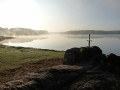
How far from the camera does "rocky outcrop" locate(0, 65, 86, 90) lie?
28.7 ft

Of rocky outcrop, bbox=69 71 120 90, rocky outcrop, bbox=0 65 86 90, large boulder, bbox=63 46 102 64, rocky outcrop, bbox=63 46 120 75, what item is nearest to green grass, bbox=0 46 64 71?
large boulder, bbox=63 46 102 64

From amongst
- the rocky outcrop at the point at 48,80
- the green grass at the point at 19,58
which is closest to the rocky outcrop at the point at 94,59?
the rocky outcrop at the point at 48,80

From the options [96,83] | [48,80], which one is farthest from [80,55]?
[48,80]

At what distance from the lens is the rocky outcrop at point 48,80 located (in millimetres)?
8742

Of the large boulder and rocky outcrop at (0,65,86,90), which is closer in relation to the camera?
rocky outcrop at (0,65,86,90)

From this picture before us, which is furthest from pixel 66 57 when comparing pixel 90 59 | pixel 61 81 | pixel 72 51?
pixel 61 81

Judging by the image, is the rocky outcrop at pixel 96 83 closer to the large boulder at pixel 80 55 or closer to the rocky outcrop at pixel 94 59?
the rocky outcrop at pixel 94 59

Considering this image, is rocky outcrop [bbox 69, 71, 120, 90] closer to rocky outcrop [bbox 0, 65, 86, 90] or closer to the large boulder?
rocky outcrop [bbox 0, 65, 86, 90]

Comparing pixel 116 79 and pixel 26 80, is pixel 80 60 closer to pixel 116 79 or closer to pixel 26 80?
pixel 116 79

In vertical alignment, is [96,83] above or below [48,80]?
below

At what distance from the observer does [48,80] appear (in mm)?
9680

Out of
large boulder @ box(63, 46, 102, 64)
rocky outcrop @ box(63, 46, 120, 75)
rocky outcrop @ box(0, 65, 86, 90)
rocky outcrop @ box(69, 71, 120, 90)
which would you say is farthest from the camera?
large boulder @ box(63, 46, 102, 64)

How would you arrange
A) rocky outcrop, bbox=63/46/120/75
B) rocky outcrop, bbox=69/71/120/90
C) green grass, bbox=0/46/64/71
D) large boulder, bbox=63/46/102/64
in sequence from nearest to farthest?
1. rocky outcrop, bbox=69/71/120/90
2. rocky outcrop, bbox=63/46/120/75
3. large boulder, bbox=63/46/102/64
4. green grass, bbox=0/46/64/71

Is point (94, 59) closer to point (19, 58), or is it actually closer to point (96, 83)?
point (96, 83)
